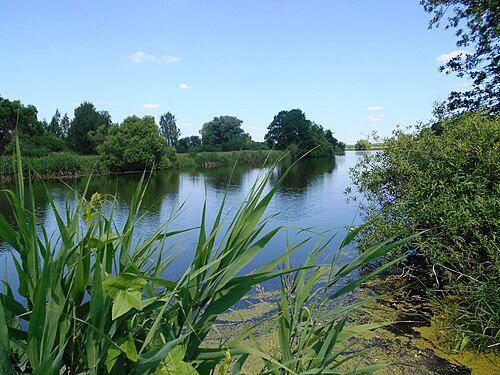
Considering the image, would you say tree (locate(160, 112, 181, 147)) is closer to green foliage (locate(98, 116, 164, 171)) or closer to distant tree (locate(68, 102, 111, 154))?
distant tree (locate(68, 102, 111, 154))

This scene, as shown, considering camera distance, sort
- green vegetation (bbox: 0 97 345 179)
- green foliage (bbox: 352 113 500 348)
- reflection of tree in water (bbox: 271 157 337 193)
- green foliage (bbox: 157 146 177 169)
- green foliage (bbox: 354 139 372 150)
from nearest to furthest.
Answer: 1. green foliage (bbox: 352 113 500 348)
2. green foliage (bbox: 354 139 372 150)
3. reflection of tree in water (bbox: 271 157 337 193)
4. green vegetation (bbox: 0 97 345 179)
5. green foliage (bbox: 157 146 177 169)

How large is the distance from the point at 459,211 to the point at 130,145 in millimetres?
35983

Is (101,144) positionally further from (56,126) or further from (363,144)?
(363,144)

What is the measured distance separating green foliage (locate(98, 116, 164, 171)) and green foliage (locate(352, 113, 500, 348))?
3202 centimetres

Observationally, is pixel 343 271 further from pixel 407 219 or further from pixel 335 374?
pixel 407 219

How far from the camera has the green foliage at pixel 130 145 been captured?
37438 millimetres

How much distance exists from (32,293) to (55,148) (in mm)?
39266

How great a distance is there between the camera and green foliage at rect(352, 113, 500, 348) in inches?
174

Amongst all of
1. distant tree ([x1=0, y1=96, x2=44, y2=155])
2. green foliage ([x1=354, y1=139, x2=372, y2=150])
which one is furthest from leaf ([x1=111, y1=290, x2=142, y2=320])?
distant tree ([x1=0, y1=96, x2=44, y2=155])

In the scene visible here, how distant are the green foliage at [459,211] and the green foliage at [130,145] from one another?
3202 cm

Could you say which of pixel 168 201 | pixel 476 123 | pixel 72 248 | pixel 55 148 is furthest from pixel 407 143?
pixel 55 148

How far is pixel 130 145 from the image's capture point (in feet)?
124

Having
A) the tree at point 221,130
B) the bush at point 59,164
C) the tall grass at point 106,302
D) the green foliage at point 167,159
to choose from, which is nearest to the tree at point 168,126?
the tree at point 221,130

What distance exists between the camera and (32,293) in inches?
42.9
